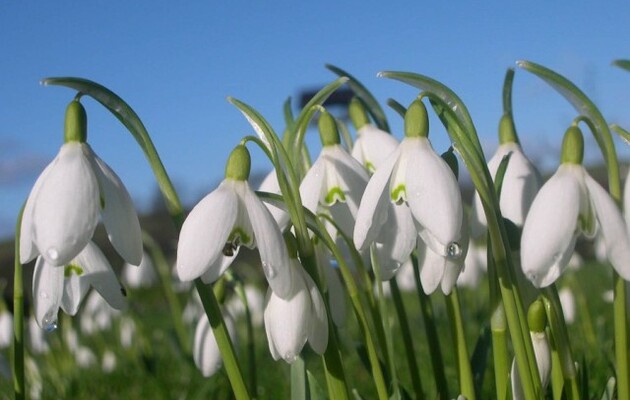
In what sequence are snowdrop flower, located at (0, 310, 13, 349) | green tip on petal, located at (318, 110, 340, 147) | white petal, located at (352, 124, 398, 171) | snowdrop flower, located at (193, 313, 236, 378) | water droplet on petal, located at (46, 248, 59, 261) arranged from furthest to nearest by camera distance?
snowdrop flower, located at (0, 310, 13, 349) → snowdrop flower, located at (193, 313, 236, 378) → white petal, located at (352, 124, 398, 171) → green tip on petal, located at (318, 110, 340, 147) → water droplet on petal, located at (46, 248, 59, 261)

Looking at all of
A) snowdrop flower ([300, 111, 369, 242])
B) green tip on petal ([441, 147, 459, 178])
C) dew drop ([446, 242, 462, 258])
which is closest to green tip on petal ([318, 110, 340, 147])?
snowdrop flower ([300, 111, 369, 242])

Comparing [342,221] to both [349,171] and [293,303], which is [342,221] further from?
[293,303]

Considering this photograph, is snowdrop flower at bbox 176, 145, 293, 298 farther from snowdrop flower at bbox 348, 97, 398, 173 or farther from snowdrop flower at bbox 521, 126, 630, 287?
snowdrop flower at bbox 348, 97, 398, 173

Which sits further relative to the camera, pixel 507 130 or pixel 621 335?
pixel 507 130

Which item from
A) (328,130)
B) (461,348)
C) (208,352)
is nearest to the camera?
(461,348)

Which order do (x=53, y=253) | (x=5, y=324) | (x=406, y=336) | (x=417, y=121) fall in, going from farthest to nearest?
1. (x=5, y=324)
2. (x=406, y=336)
3. (x=417, y=121)
4. (x=53, y=253)

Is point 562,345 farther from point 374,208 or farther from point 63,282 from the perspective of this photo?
point 63,282

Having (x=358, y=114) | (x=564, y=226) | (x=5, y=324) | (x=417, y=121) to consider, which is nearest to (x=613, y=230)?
(x=564, y=226)
